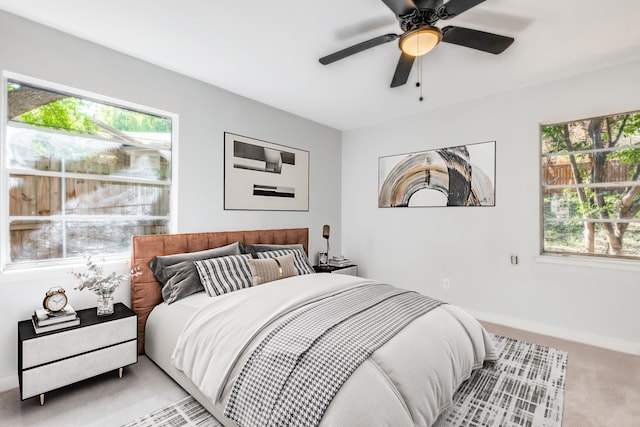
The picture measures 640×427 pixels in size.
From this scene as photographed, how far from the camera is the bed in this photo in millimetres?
1332

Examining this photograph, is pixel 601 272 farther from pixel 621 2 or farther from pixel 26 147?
pixel 26 147

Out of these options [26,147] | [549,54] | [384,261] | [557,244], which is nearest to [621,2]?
[549,54]

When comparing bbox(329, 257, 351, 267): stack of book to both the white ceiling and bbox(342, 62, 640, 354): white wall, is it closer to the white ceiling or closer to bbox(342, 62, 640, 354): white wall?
bbox(342, 62, 640, 354): white wall

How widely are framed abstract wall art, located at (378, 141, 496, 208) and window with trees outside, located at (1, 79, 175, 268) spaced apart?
2720mm

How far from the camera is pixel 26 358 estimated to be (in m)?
1.82

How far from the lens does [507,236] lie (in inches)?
130

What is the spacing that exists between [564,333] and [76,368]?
13.3 feet

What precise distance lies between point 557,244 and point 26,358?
4.38 meters

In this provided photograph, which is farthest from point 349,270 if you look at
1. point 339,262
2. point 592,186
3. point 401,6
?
point 401,6

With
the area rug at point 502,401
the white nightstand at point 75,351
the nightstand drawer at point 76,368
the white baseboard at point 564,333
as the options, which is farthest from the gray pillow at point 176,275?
the white baseboard at point 564,333

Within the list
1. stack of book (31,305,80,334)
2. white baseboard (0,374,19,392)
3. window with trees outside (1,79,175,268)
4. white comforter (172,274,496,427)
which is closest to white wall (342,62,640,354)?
white comforter (172,274,496,427)

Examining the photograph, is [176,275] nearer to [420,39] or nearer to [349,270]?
[349,270]

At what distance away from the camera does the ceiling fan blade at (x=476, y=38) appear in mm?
1835

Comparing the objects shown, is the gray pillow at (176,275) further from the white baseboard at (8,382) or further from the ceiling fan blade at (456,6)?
the ceiling fan blade at (456,6)
